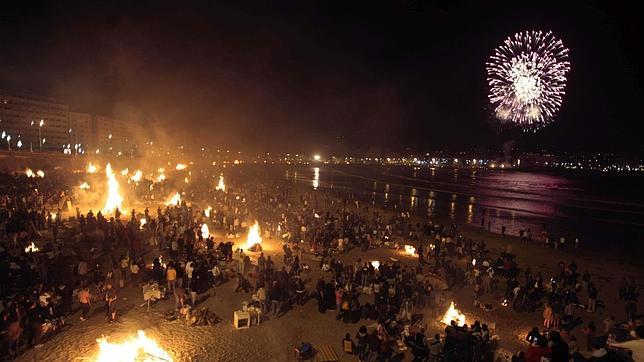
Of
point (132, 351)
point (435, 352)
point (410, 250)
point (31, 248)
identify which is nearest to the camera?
point (132, 351)

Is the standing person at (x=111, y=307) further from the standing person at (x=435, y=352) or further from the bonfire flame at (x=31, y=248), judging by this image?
the standing person at (x=435, y=352)

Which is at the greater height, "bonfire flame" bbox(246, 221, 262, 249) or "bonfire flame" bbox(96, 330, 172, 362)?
"bonfire flame" bbox(246, 221, 262, 249)

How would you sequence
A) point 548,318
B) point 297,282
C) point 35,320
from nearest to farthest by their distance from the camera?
point 35,320, point 548,318, point 297,282

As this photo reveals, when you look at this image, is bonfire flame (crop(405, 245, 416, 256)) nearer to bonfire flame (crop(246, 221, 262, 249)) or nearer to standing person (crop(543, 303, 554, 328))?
bonfire flame (crop(246, 221, 262, 249))

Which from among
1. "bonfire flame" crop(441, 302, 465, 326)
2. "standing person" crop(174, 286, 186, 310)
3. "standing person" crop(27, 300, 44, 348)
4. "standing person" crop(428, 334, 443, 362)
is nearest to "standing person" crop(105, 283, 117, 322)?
"standing person" crop(27, 300, 44, 348)

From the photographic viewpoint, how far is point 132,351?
10289mm

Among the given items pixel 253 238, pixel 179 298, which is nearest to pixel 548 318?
pixel 179 298

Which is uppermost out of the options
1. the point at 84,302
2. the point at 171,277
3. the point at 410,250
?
the point at 171,277

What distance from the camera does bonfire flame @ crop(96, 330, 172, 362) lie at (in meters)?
10.1

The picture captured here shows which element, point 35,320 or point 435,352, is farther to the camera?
point 35,320

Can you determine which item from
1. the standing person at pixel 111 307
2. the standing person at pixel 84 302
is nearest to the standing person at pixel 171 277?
the standing person at pixel 111 307

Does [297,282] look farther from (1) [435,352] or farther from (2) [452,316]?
(1) [435,352]

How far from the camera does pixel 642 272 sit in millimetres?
23703

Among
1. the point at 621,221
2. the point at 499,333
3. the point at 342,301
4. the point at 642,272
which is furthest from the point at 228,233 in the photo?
the point at 621,221
